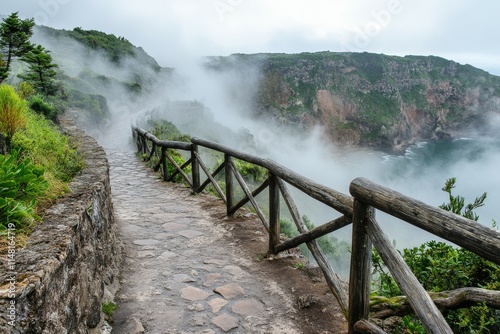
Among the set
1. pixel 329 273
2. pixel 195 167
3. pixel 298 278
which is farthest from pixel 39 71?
pixel 329 273

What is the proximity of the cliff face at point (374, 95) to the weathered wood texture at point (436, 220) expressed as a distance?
88.5 metres

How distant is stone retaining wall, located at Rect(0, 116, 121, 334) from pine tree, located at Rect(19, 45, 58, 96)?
40.5 ft

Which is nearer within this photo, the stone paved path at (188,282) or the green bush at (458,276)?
the green bush at (458,276)

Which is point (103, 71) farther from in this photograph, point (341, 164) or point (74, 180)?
point (341, 164)

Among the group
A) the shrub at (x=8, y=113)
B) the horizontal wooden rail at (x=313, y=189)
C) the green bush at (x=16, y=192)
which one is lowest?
the horizontal wooden rail at (x=313, y=189)

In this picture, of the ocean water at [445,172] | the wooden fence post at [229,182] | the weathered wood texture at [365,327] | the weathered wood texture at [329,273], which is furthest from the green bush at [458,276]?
the ocean water at [445,172]

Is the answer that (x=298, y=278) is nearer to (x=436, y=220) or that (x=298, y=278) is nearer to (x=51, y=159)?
(x=436, y=220)

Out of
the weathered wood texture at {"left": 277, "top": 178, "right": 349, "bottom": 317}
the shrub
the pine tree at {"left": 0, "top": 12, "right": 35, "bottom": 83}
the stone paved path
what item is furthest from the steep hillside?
the weathered wood texture at {"left": 277, "top": 178, "right": 349, "bottom": 317}

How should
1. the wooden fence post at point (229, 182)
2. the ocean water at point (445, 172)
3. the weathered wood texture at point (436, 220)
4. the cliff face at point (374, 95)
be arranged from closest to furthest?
the weathered wood texture at point (436, 220), the wooden fence post at point (229, 182), the ocean water at point (445, 172), the cliff face at point (374, 95)

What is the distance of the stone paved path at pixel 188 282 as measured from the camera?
3156mm

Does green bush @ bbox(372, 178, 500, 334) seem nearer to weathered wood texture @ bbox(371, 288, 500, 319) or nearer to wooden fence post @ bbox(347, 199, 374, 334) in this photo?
weathered wood texture @ bbox(371, 288, 500, 319)

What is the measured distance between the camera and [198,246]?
494cm

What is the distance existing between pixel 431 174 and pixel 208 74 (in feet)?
204

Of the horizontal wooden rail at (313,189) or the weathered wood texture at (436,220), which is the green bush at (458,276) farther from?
the horizontal wooden rail at (313,189)
